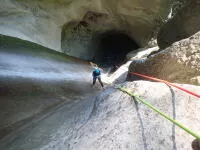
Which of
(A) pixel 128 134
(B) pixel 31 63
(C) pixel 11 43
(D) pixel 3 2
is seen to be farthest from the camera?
(D) pixel 3 2

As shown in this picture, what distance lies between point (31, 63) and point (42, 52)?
2223mm

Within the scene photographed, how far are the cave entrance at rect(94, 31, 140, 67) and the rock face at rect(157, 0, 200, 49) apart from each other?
365 inches

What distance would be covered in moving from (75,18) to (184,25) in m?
8.87

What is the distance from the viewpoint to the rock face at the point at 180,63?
5.07 meters

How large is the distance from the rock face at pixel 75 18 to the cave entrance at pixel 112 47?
134cm

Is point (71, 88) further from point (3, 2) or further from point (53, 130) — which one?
point (3, 2)

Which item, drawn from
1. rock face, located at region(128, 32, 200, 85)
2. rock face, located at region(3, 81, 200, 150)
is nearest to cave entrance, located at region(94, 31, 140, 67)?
rock face, located at region(128, 32, 200, 85)

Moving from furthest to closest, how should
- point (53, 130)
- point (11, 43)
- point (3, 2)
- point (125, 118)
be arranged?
point (3, 2), point (11, 43), point (53, 130), point (125, 118)

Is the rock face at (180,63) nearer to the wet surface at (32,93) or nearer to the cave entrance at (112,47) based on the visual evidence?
the wet surface at (32,93)

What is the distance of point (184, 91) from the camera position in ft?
11.1

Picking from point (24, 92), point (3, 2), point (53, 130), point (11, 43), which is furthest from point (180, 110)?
point (3, 2)

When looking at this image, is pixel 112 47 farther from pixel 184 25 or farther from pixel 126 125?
pixel 126 125

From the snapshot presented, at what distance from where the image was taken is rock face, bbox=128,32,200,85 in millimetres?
5073

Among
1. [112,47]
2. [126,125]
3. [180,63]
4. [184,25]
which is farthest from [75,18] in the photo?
[126,125]
